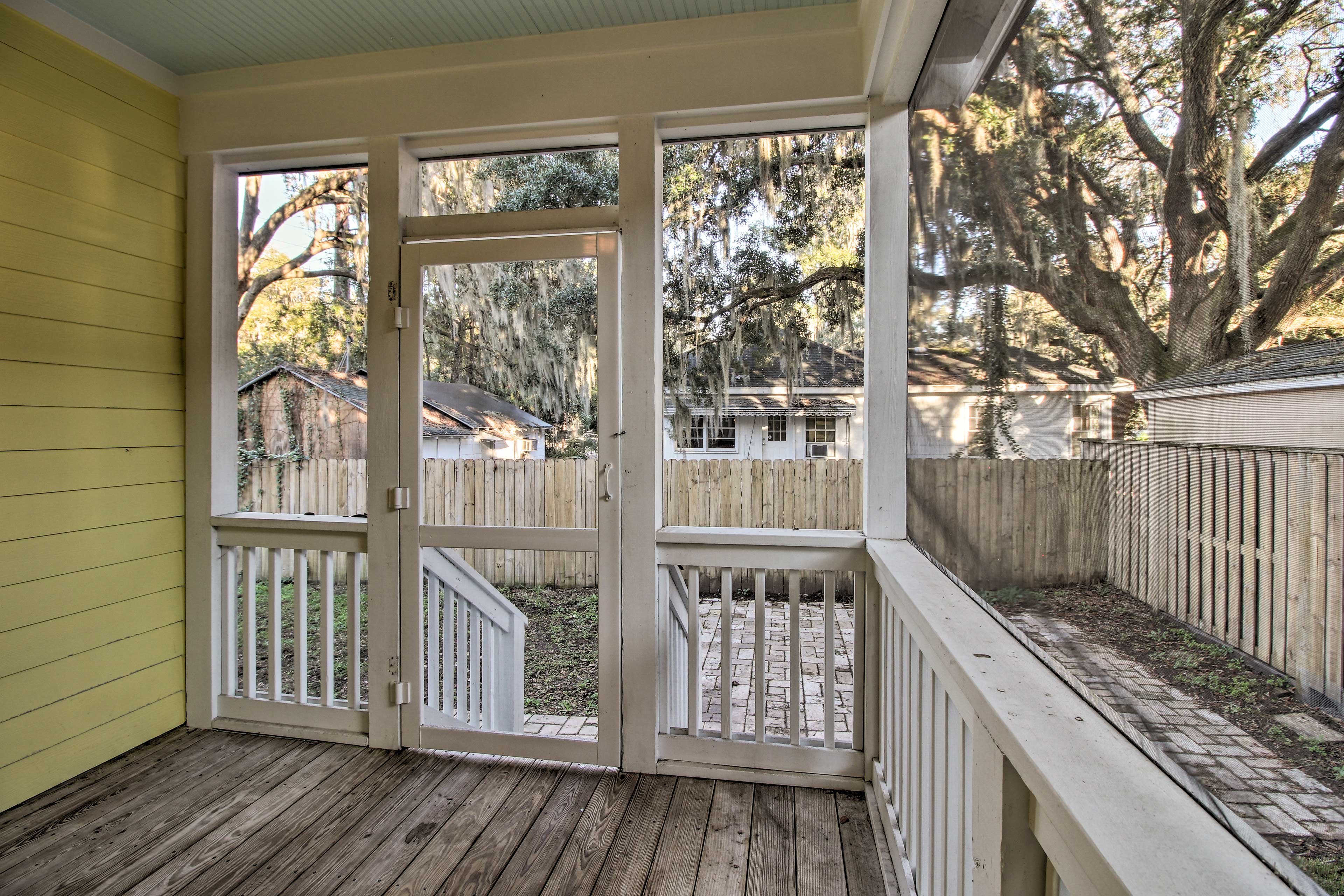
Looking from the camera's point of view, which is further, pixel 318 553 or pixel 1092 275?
pixel 318 553

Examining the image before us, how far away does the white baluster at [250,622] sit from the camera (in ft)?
8.58

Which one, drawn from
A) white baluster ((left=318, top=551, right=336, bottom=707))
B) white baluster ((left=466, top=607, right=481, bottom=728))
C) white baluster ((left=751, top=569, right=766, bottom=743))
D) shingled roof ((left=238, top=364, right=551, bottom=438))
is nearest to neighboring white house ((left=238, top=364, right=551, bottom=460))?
shingled roof ((left=238, top=364, right=551, bottom=438))

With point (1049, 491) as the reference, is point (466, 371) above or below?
above

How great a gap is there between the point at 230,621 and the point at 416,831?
1.38m

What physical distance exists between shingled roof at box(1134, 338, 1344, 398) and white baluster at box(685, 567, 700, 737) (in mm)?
1852

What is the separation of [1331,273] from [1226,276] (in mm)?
92

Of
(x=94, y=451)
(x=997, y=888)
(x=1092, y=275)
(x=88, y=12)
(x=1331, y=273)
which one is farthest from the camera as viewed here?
(x=94, y=451)

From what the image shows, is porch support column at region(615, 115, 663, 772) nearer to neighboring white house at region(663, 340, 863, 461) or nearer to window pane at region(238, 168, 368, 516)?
neighboring white house at region(663, 340, 863, 461)

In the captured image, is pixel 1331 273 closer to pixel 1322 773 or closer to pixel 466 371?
pixel 1322 773

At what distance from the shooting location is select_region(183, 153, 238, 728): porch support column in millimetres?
2609

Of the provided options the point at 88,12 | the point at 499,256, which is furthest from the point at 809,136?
the point at 88,12

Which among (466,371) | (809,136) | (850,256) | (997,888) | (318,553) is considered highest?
(809,136)

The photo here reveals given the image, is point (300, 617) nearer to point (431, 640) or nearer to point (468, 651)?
point (431, 640)

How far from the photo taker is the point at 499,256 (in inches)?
92.6
